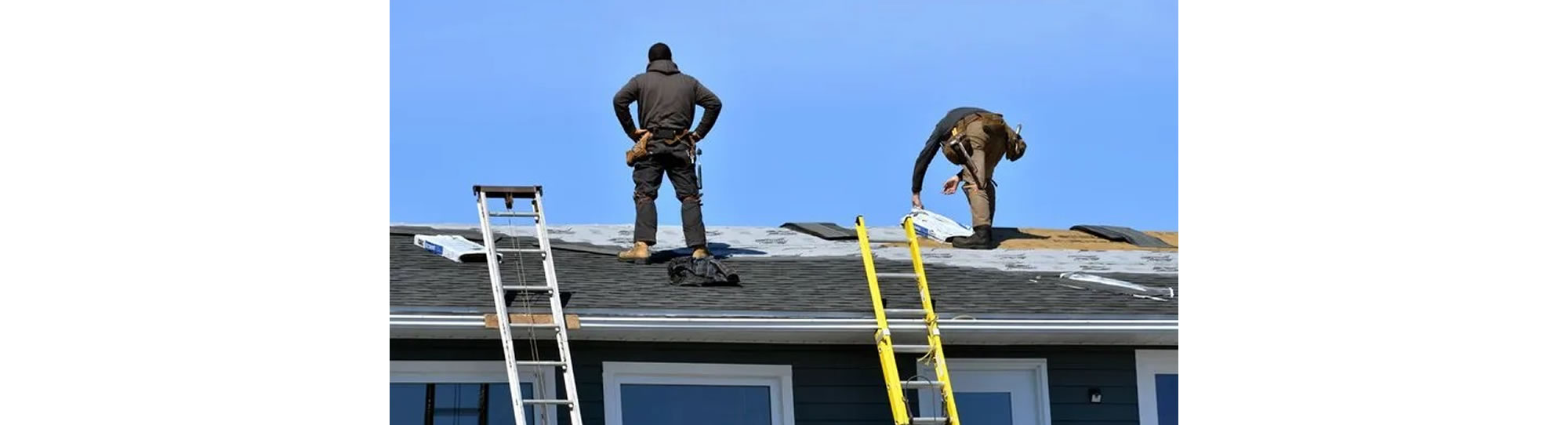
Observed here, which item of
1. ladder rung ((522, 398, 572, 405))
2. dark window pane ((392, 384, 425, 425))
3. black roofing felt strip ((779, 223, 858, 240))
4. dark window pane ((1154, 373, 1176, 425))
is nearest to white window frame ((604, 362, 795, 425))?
ladder rung ((522, 398, 572, 405))

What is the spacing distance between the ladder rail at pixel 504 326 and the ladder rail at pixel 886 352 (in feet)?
6.50

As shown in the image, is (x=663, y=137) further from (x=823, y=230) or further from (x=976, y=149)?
(x=976, y=149)

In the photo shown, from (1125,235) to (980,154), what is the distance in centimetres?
154

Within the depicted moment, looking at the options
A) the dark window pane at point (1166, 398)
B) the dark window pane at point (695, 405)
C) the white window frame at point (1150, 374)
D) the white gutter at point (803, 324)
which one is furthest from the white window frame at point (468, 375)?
the dark window pane at point (1166, 398)

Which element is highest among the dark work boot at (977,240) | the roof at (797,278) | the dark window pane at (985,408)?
the dark work boot at (977,240)

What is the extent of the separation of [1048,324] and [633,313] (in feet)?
7.96

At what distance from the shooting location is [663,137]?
43.3 ft

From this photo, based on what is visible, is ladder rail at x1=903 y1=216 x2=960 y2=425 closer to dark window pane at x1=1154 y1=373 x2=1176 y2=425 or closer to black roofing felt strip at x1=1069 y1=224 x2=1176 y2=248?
dark window pane at x1=1154 y1=373 x2=1176 y2=425

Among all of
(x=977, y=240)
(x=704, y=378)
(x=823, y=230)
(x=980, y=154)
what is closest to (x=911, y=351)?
(x=704, y=378)

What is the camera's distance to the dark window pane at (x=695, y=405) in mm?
11594

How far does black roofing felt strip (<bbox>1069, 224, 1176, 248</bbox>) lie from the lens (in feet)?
53.4

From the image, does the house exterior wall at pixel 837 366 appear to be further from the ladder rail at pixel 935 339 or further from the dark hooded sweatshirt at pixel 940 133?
→ the dark hooded sweatshirt at pixel 940 133
